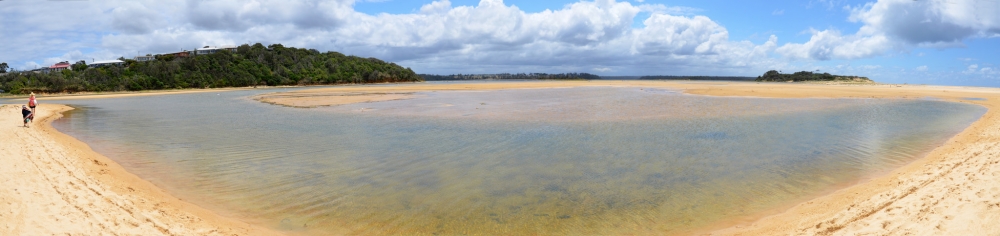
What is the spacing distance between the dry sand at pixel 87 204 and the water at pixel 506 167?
527 mm

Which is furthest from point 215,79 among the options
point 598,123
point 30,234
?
point 30,234

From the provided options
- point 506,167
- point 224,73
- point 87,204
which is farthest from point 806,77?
point 87,204

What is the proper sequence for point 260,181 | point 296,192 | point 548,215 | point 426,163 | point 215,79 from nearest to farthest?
point 548,215 → point 296,192 → point 260,181 → point 426,163 → point 215,79

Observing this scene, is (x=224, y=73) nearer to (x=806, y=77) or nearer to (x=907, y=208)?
(x=907, y=208)

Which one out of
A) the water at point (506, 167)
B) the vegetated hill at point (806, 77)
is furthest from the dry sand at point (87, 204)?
the vegetated hill at point (806, 77)

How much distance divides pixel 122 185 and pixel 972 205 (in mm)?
12648

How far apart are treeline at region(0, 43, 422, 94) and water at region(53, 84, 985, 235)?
219ft

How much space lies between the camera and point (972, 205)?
18.2 ft

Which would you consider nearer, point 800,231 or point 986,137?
point 800,231

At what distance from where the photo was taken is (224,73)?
90.8 meters

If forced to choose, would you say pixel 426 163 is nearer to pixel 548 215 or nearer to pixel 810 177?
pixel 548 215

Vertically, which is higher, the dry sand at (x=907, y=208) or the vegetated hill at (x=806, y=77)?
the vegetated hill at (x=806, y=77)

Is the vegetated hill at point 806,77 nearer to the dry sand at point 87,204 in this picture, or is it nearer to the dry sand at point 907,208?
the dry sand at point 907,208

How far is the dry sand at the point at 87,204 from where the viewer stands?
5.54 metres
